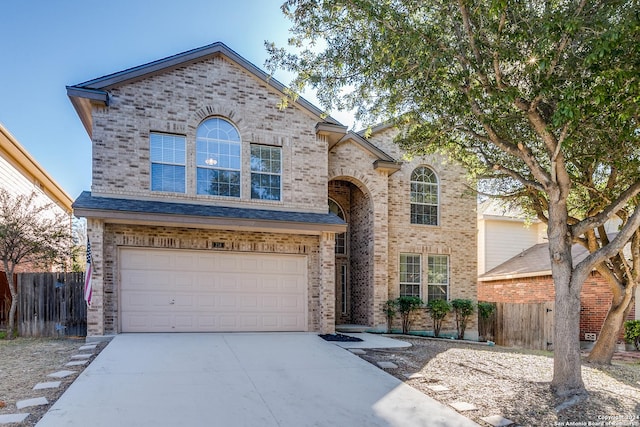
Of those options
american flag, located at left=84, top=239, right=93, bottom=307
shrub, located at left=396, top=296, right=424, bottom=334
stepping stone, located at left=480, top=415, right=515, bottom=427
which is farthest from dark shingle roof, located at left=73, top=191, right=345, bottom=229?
stepping stone, located at left=480, top=415, right=515, bottom=427

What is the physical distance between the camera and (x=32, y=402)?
237 inches

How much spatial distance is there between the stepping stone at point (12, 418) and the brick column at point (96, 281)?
5.30 metres

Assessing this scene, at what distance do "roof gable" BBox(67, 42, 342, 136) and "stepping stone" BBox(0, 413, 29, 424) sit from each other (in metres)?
7.95

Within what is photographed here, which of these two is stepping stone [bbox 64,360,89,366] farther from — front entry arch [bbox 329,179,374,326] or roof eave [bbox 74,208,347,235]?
front entry arch [bbox 329,179,374,326]

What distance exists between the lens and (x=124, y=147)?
11.3 meters

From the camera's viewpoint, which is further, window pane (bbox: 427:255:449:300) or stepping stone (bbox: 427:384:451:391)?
window pane (bbox: 427:255:449:300)

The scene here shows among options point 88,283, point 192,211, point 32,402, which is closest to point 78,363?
point 32,402

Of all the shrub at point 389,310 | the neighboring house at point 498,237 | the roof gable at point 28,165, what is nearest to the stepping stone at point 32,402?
the shrub at point 389,310

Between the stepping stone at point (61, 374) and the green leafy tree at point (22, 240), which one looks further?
the green leafy tree at point (22, 240)

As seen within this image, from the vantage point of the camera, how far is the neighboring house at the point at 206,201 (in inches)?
438

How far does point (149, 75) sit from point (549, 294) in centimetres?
1624

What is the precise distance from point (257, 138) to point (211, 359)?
6.43 meters

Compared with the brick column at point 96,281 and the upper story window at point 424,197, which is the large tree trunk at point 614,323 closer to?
the upper story window at point 424,197

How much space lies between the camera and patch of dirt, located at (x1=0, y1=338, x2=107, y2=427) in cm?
604
